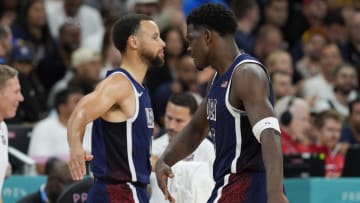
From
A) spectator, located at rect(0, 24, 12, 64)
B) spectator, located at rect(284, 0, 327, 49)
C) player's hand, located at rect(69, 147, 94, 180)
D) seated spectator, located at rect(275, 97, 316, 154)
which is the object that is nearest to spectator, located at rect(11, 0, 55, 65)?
spectator, located at rect(0, 24, 12, 64)

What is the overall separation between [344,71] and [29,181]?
203 inches

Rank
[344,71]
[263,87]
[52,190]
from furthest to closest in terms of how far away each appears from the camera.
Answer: [344,71], [52,190], [263,87]

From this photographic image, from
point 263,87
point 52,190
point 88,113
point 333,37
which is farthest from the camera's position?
point 333,37

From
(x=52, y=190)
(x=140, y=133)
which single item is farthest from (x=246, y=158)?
(x=52, y=190)

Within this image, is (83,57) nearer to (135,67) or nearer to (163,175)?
(135,67)

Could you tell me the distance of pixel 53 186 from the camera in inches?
393

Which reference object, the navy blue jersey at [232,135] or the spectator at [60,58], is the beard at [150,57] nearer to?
the navy blue jersey at [232,135]

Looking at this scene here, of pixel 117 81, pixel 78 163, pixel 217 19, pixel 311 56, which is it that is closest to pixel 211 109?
pixel 217 19

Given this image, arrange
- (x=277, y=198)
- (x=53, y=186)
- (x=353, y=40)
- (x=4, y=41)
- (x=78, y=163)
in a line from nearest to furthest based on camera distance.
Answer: (x=277, y=198)
(x=78, y=163)
(x=53, y=186)
(x=4, y=41)
(x=353, y=40)

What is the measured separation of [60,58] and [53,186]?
440cm

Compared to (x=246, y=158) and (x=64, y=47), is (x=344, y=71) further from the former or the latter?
(x=246, y=158)

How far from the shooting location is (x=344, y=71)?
46.3 ft

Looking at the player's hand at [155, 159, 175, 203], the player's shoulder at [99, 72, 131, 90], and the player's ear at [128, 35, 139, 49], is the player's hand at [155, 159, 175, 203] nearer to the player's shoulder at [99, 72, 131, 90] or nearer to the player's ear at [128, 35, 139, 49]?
the player's shoulder at [99, 72, 131, 90]

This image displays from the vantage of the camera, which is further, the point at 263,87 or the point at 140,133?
the point at 140,133
